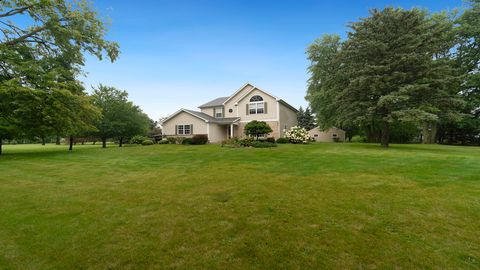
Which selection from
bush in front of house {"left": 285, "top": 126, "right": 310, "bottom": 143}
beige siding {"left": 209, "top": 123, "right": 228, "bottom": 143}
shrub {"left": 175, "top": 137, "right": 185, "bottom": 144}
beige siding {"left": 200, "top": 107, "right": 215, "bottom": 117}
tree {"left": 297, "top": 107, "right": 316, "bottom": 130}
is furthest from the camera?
tree {"left": 297, "top": 107, "right": 316, "bottom": 130}

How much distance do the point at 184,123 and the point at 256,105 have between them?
8730mm

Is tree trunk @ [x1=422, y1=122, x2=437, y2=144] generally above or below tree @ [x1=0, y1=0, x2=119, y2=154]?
below

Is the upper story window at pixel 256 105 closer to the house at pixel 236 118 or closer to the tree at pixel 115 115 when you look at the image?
the house at pixel 236 118

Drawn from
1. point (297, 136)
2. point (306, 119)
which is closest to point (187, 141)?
point (297, 136)

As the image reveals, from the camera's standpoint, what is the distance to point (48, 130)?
51.1 ft

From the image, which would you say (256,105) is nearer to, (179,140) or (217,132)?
(217,132)

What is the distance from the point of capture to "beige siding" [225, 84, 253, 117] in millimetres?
26112

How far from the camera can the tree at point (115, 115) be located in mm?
23562

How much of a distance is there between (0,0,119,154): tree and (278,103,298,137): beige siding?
18.1 m

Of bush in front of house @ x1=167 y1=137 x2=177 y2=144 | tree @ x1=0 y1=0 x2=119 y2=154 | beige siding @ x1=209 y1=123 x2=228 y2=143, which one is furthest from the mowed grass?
beige siding @ x1=209 y1=123 x2=228 y2=143

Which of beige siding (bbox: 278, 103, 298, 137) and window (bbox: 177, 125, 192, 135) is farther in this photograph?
beige siding (bbox: 278, 103, 298, 137)

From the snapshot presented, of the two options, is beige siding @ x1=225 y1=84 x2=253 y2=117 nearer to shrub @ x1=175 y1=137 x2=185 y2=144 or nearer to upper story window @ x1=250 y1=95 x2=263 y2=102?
upper story window @ x1=250 y1=95 x2=263 y2=102

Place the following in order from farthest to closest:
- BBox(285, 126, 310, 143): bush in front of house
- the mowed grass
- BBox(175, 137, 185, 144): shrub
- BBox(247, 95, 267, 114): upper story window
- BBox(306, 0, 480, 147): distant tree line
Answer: BBox(247, 95, 267, 114): upper story window < BBox(175, 137, 185, 144): shrub < BBox(285, 126, 310, 143): bush in front of house < BBox(306, 0, 480, 147): distant tree line < the mowed grass

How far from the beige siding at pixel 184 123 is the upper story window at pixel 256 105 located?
226 inches
